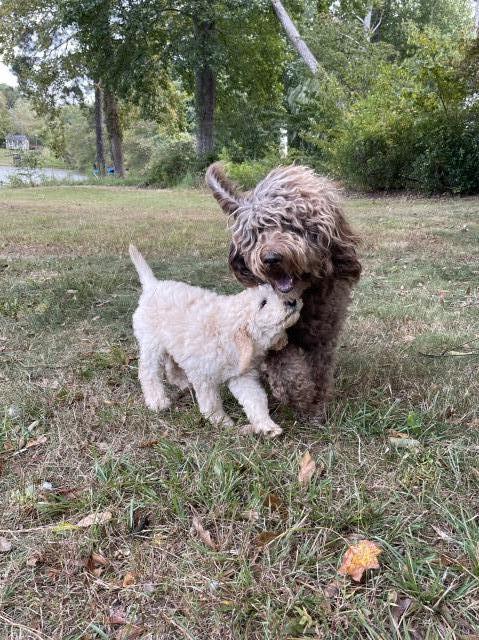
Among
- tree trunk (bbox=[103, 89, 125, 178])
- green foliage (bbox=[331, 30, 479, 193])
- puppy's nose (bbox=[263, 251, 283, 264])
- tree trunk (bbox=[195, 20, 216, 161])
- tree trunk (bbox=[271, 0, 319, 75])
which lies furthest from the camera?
tree trunk (bbox=[103, 89, 125, 178])

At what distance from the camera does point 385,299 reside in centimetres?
480

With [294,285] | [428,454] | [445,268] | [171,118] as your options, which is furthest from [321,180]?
[171,118]

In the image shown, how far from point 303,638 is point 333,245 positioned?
64.4 inches

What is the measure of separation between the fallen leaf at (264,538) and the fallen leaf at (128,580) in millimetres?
439

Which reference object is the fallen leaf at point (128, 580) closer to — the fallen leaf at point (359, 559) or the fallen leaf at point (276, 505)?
the fallen leaf at point (276, 505)

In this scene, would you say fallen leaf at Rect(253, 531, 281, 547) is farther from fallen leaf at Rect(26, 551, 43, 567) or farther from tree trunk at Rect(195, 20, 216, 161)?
tree trunk at Rect(195, 20, 216, 161)

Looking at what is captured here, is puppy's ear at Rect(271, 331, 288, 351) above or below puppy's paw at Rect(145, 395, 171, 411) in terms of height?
above

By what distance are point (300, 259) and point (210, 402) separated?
2.88 feet

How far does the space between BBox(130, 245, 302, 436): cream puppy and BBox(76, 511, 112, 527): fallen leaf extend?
2.47 feet

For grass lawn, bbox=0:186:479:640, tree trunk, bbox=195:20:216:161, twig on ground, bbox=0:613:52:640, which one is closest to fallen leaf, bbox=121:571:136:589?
grass lawn, bbox=0:186:479:640

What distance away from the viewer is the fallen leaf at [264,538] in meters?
1.85

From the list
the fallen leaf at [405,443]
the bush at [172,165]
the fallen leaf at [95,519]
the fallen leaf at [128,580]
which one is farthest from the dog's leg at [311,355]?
the bush at [172,165]

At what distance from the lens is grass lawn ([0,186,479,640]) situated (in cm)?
160

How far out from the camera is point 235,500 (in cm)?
204
